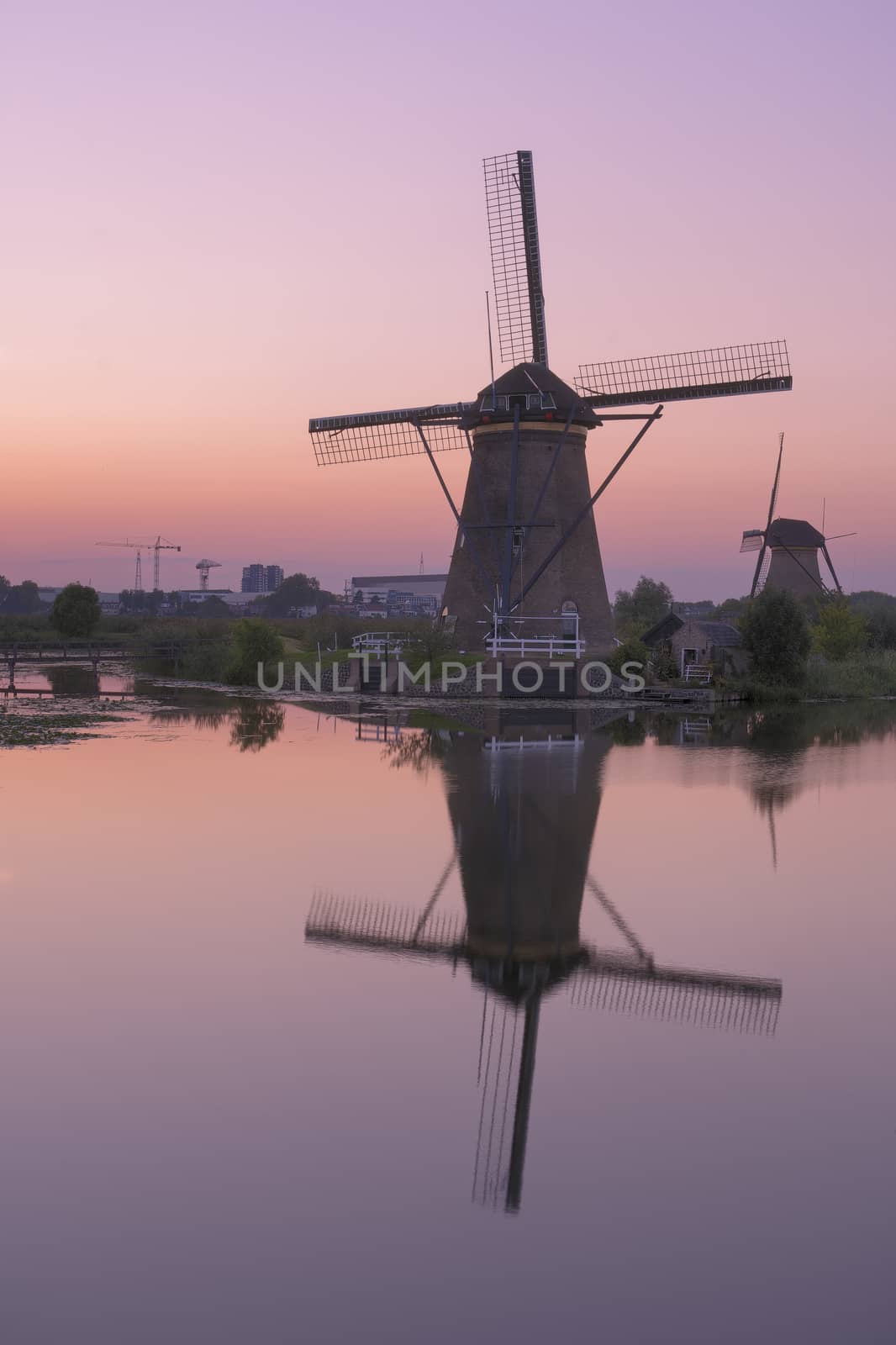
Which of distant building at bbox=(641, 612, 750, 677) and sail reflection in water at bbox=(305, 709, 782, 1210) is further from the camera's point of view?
distant building at bbox=(641, 612, 750, 677)

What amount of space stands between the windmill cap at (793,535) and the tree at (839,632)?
32.0ft

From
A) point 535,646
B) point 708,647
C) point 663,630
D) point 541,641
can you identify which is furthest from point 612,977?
point 663,630

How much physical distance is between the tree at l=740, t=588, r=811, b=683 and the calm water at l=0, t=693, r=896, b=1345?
77.9 ft

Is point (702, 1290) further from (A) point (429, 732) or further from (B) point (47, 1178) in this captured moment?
(A) point (429, 732)

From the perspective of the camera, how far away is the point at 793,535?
2240 inches

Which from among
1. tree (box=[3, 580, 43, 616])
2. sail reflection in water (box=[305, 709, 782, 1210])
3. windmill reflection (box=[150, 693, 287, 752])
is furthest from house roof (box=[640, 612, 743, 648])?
tree (box=[3, 580, 43, 616])

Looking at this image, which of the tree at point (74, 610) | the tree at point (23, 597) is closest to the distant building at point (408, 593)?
the tree at point (23, 597)

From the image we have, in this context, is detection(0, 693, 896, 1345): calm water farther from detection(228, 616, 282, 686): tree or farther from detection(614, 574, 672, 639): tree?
detection(614, 574, 672, 639): tree

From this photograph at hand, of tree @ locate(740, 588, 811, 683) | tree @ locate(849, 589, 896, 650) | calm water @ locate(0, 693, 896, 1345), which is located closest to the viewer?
calm water @ locate(0, 693, 896, 1345)

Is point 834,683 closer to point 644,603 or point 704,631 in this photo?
point 704,631

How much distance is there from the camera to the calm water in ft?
16.5

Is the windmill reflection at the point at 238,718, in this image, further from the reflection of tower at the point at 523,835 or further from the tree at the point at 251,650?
the tree at the point at 251,650

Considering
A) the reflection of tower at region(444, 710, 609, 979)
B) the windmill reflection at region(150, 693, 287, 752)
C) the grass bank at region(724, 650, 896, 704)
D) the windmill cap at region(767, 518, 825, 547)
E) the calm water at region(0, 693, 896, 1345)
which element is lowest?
the calm water at region(0, 693, 896, 1345)

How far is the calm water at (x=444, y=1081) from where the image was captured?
198 inches
